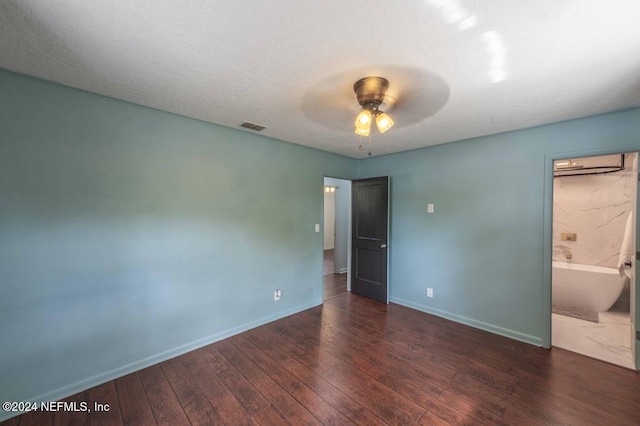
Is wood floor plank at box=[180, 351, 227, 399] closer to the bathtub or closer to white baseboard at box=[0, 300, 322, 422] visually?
white baseboard at box=[0, 300, 322, 422]

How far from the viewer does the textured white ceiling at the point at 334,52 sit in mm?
1196

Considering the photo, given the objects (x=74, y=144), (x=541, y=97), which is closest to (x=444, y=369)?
(x=541, y=97)

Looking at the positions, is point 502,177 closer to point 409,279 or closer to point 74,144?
point 409,279

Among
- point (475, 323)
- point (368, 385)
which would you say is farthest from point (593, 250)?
point (368, 385)

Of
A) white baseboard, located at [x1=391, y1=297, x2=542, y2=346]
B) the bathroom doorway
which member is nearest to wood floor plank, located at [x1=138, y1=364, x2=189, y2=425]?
A: white baseboard, located at [x1=391, y1=297, x2=542, y2=346]

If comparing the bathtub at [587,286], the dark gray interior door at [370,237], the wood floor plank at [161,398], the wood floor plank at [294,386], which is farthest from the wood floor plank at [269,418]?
the bathtub at [587,286]

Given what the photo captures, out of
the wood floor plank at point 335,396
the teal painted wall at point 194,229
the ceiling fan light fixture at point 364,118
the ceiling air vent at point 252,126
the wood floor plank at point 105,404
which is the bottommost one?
the wood floor plank at point 105,404

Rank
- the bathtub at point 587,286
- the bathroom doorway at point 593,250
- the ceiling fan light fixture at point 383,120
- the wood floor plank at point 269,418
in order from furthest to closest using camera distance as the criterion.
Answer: the bathtub at point 587,286 → the bathroom doorway at point 593,250 → the ceiling fan light fixture at point 383,120 → the wood floor plank at point 269,418

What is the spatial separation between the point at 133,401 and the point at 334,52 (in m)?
2.92

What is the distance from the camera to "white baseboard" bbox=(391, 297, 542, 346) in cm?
283

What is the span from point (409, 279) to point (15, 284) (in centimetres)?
422

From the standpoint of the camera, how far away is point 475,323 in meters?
3.23

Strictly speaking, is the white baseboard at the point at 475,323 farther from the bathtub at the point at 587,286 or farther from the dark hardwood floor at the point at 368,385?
the bathtub at the point at 587,286

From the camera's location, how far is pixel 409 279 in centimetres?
391
